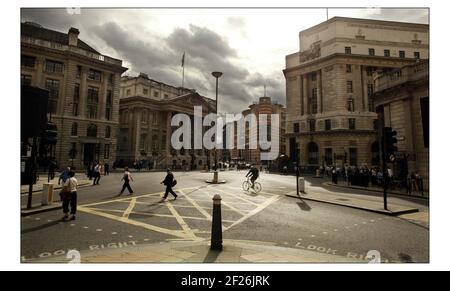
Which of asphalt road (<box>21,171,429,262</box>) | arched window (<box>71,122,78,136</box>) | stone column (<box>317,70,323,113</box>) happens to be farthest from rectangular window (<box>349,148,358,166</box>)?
arched window (<box>71,122,78,136</box>)

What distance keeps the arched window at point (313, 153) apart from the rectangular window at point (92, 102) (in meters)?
38.4

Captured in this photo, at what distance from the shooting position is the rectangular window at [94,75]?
3953cm

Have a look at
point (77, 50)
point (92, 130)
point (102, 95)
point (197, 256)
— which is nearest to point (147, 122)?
point (102, 95)

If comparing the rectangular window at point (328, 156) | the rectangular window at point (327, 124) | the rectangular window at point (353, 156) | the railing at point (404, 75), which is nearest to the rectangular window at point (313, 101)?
the rectangular window at point (327, 124)

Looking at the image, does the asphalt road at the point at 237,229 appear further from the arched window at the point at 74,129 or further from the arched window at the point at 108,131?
the arched window at the point at 108,131

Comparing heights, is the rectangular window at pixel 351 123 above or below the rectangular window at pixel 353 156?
above

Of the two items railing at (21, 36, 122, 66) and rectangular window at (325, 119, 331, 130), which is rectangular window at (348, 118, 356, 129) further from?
railing at (21, 36, 122, 66)

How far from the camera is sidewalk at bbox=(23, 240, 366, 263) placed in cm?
433

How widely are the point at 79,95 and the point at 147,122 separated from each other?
65.7 ft

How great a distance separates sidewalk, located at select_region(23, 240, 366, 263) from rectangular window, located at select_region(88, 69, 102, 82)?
4155cm

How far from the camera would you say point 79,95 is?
38.2 m
